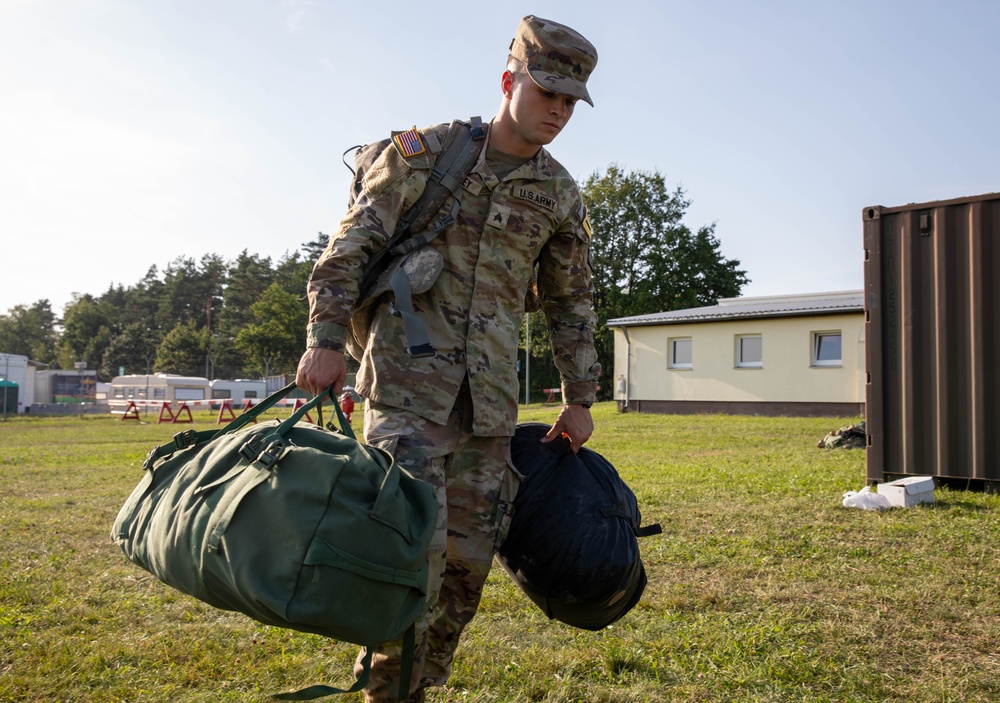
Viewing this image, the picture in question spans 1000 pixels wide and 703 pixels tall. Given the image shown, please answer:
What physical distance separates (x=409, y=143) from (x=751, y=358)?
76.9 ft

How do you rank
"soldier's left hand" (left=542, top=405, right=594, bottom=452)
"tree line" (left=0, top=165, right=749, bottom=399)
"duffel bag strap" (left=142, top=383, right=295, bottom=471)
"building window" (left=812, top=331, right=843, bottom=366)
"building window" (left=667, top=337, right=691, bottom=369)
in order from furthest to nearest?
1. "tree line" (left=0, top=165, right=749, bottom=399)
2. "building window" (left=667, top=337, right=691, bottom=369)
3. "building window" (left=812, top=331, right=843, bottom=366)
4. "soldier's left hand" (left=542, top=405, right=594, bottom=452)
5. "duffel bag strap" (left=142, top=383, right=295, bottom=471)

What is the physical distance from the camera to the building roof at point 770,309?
22422 mm

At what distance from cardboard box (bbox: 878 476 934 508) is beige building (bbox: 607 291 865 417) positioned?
1510 centimetres

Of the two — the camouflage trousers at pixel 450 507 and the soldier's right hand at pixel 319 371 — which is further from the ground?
the soldier's right hand at pixel 319 371

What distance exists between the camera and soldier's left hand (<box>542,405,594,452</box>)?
10.4ft

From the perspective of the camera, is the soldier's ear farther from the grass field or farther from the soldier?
the grass field

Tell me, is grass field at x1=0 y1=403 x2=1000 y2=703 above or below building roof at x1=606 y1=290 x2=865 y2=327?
below

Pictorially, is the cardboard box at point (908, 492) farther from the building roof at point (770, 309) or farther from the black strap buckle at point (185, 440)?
the building roof at point (770, 309)

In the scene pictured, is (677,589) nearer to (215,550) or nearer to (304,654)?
(304,654)

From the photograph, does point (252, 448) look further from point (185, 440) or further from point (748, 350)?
point (748, 350)

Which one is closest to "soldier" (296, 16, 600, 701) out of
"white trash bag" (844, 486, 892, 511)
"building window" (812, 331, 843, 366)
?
"white trash bag" (844, 486, 892, 511)

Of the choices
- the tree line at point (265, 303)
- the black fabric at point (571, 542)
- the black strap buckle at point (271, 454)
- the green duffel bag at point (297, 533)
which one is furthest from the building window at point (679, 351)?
the black strap buckle at point (271, 454)

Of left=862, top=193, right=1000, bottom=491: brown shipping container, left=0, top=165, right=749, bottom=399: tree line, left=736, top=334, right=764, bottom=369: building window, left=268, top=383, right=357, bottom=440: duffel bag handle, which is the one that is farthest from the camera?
left=0, top=165, right=749, bottom=399: tree line

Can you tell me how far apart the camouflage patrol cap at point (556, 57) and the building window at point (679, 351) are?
2387 centimetres
